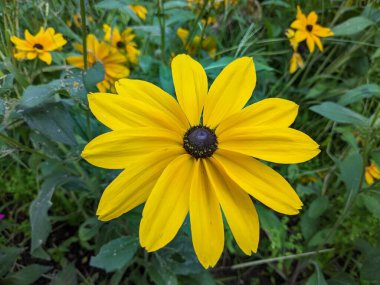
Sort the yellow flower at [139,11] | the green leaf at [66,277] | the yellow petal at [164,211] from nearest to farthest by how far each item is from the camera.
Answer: the yellow petal at [164,211] < the green leaf at [66,277] < the yellow flower at [139,11]

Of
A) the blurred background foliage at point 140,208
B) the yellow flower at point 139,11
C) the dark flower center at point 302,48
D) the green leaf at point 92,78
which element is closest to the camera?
the green leaf at point 92,78

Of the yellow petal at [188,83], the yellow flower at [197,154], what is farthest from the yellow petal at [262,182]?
the yellow petal at [188,83]

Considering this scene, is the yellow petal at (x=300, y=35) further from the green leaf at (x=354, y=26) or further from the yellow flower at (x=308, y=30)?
the green leaf at (x=354, y=26)

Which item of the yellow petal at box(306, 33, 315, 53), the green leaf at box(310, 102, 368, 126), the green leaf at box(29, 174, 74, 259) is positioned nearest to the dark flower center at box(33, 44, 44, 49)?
the green leaf at box(29, 174, 74, 259)

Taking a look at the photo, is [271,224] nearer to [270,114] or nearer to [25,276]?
[270,114]

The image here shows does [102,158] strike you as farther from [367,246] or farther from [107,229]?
[367,246]

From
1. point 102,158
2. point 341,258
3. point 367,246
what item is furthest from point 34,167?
point 341,258

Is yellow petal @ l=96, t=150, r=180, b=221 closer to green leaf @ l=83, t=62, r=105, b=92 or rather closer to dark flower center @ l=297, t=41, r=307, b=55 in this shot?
green leaf @ l=83, t=62, r=105, b=92
